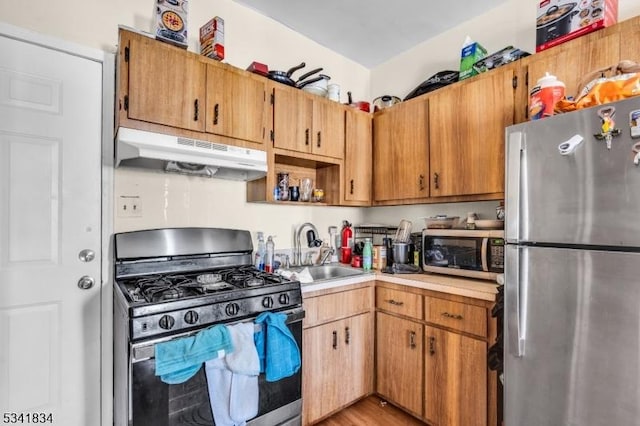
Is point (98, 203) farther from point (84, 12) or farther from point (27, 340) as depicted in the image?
point (84, 12)

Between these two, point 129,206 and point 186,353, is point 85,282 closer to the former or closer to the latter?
point 129,206

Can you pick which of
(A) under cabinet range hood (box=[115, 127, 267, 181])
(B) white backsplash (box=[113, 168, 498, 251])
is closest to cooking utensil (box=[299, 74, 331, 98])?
(A) under cabinet range hood (box=[115, 127, 267, 181])

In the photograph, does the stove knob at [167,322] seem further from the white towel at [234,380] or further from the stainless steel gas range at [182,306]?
the white towel at [234,380]

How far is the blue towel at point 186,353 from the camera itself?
3.80 feet

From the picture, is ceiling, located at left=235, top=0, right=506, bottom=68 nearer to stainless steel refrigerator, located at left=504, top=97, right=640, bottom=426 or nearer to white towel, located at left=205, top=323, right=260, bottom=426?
stainless steel refrigerator, located at left=504, top=97, right=640, bottom=426

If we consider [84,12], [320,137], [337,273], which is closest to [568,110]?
A: [320,137]

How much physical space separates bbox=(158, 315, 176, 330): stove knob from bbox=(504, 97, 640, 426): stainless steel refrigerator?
53.9 inches

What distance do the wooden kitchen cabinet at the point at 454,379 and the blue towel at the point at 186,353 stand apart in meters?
1.24

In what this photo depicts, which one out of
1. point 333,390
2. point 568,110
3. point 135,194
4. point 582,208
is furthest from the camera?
point 333,390

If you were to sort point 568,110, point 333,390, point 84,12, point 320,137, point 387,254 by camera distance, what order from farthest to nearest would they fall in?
point 387,254 < point 320,137 < point 333,390 < point 84,12 < point 568,110

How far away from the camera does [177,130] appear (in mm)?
1626

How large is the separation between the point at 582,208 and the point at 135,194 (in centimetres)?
209

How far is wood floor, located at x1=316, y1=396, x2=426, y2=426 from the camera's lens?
194 cm

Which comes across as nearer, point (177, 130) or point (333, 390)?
point (177, 130)
